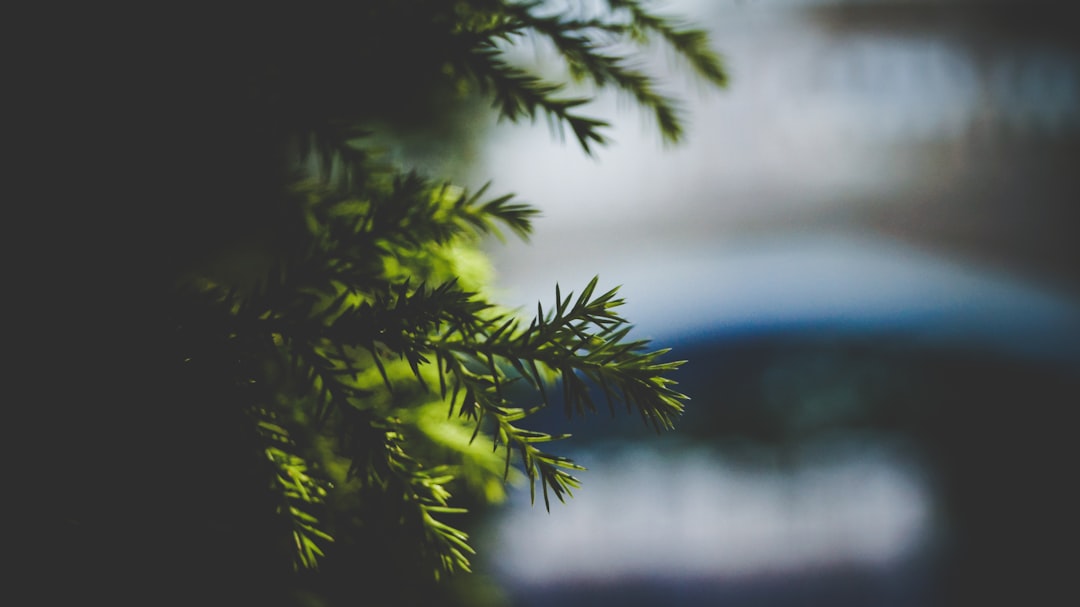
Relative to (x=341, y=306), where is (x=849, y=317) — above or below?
above

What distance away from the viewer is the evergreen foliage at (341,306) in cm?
25

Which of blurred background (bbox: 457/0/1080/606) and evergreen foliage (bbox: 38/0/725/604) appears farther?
blurred background (bbox: 457/0/1080/606)

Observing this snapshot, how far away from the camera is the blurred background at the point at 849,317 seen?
243cm

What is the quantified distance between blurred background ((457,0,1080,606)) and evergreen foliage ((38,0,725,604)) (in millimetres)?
2004

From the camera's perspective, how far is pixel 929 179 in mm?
2561

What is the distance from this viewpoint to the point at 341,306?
30 centimetres

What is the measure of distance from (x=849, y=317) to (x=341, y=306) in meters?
2.52

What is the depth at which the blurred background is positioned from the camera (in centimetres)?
243

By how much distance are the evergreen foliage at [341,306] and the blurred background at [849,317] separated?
2004 mm

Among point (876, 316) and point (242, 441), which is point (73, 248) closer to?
point (242, 441)

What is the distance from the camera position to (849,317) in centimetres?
248

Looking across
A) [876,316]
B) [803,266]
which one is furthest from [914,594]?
[803,266]

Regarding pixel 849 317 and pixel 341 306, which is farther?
pixel 849 317

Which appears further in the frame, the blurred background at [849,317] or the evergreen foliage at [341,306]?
the blurred background at [849,317]
